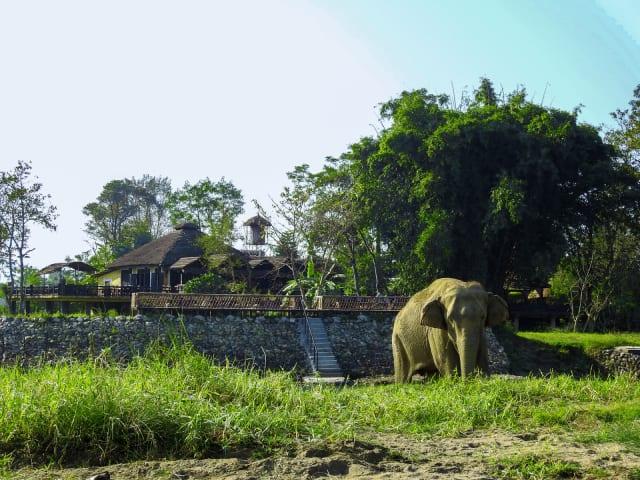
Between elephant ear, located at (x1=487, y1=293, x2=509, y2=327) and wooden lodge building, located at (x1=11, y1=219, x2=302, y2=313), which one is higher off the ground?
wooden lodge building, located at (x1=11, y1=219, x2=302, y2=313)

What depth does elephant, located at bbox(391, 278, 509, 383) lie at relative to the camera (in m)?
11.0

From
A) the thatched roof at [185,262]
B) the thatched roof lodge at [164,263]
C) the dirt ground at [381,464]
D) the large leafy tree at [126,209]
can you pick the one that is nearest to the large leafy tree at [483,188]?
the thatched roof at [185,262]

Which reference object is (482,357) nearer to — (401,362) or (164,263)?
(401,362)

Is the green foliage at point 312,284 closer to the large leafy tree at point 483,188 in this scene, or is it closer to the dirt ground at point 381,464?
the large leafy tree at point 483,188

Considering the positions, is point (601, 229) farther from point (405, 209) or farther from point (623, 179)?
point (405, 209)

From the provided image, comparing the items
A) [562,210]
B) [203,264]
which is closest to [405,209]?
[562,210]

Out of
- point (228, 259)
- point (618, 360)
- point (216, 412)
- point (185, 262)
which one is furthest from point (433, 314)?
point (185, 262)

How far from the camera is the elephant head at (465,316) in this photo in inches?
424

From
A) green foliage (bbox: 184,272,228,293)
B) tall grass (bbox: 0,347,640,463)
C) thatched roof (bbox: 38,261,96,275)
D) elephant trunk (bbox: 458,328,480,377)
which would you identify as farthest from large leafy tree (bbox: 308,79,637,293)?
tall grass (bbox: 0,347,640,463)

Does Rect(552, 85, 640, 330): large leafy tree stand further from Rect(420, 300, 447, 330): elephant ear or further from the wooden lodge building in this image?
Rect(420, 300, 447, 330): elephant ear

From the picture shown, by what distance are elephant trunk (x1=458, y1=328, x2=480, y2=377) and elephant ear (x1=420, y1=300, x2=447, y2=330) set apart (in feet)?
2.08

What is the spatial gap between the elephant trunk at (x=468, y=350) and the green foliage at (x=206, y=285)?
2098cm

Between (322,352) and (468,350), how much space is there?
13.0m

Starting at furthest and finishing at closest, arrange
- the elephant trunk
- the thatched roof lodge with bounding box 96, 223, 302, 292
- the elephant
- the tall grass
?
the thatched roof lodge with bounding box 96, 223, 302, 292 → the elephant → the elephant trunk → the tall grass
